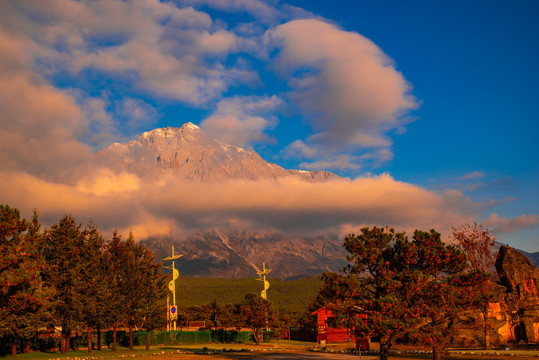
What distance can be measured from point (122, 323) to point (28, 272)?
25.4 metres

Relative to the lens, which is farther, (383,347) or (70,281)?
(70,281)

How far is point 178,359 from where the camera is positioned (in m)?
46.7

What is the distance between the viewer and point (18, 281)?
37625mm

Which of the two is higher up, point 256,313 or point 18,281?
point 18,281

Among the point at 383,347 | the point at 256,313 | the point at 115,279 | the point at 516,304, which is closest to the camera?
the point at 383,347

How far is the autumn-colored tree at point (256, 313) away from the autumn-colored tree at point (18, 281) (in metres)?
37.9

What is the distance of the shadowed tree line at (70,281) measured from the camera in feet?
130

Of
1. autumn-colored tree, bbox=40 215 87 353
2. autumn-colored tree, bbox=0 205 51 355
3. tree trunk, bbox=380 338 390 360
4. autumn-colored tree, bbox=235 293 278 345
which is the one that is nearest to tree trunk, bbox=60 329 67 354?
autumn-colored tree, bbox=40 215 87 353

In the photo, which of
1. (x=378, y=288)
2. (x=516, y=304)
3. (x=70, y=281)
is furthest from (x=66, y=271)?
(x=516, y=304)

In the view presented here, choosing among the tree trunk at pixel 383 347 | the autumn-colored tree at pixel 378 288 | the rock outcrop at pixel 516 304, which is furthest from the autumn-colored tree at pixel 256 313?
the tree trunk at pixel 383 347

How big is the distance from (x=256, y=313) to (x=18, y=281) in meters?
43.6

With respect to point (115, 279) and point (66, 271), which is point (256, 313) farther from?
point (66, 271)

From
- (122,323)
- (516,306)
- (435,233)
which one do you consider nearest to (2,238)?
(122,323)

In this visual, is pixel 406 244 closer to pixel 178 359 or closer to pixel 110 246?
pixel 178 359
